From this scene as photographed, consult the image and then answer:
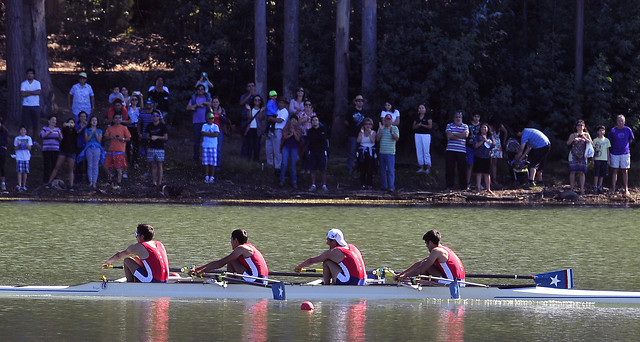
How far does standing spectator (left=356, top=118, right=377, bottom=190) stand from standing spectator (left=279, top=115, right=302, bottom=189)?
1.53 meters

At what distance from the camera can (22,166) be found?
26688 mm

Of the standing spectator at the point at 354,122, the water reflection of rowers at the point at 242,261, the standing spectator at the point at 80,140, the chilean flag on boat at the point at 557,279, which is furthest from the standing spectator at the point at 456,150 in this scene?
the water reflection of rowers at the point at 242,261

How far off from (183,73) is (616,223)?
47.4ft

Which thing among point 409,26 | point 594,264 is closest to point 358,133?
point 409,26

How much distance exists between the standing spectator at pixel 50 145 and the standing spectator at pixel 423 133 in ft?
29.1

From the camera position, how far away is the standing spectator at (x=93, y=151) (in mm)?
26875

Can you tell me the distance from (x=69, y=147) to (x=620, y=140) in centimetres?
1351

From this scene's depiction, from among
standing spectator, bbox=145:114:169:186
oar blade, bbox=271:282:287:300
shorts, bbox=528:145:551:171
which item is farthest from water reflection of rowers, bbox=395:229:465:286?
shorts, bbox=528:145:551:171

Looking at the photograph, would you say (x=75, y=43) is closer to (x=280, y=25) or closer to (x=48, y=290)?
(x=280, y=25)

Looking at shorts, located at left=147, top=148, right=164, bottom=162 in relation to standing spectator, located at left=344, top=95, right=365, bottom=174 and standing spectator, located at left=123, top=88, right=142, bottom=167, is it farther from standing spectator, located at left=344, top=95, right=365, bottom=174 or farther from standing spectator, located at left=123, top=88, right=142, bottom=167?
standing spectator, located at left=344, top=95, right=365, bottom=174

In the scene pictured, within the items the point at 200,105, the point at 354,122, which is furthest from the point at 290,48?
the point at 200,105

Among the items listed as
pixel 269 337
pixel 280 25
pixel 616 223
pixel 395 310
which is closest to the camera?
pixel 269 337

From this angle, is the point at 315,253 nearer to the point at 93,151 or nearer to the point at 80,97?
the point at 93,151

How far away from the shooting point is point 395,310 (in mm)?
15094
